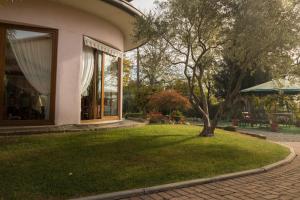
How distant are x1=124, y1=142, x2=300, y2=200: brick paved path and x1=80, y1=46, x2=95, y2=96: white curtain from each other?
606cm

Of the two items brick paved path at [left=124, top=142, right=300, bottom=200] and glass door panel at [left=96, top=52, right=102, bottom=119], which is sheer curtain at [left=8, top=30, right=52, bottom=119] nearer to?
glass door panel at [left=96, top=52, right=102, bottom=119]

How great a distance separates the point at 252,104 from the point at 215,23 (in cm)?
1607

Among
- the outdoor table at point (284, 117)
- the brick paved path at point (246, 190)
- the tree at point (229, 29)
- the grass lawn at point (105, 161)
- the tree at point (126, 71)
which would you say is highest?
the tree at point (126, 71)

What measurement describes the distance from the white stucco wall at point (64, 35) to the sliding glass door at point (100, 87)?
560 mm

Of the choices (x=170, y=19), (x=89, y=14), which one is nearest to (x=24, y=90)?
(x=89, y=14)

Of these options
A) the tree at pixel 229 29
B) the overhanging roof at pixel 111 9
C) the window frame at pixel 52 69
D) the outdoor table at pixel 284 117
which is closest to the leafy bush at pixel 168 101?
the outdoor table at pixel 284 117

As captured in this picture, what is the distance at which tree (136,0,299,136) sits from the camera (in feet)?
27.4

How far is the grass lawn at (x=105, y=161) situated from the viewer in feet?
16.1

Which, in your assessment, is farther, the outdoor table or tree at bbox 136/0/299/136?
the outdoor table

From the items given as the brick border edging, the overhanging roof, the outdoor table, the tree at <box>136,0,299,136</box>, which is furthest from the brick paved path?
the outdoor table

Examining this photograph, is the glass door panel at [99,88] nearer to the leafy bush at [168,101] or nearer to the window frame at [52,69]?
the window frame at [52,69]

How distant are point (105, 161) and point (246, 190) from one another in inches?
112

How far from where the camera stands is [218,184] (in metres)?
5.69

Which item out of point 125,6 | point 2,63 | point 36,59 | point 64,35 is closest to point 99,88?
point 64,35
